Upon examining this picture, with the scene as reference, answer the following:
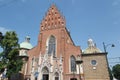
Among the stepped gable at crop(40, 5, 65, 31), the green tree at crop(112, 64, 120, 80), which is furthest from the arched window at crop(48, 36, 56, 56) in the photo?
the green tree at crop(112, 64, 120, 80)

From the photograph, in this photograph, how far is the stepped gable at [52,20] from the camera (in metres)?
35.8

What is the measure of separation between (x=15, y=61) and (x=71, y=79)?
11.9 meters

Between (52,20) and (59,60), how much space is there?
11670 mm

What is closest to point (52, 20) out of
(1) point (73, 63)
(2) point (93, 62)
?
(1) point (73, 63)

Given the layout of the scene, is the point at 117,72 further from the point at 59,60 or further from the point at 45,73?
the point at 45,73

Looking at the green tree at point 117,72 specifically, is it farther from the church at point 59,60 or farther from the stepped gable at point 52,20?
the stepped gable at point 52,20

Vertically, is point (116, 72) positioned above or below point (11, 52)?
below

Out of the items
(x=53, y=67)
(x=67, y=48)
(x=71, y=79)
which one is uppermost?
(x=67, y=48)

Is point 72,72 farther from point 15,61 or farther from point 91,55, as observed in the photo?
point 15,61

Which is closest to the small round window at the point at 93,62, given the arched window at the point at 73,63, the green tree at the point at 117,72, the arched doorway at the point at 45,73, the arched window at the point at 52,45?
the arched window at the point at 73,63

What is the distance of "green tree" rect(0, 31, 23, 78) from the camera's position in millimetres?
25328

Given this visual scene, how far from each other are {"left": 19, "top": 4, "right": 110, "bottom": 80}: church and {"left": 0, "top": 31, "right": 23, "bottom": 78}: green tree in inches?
236

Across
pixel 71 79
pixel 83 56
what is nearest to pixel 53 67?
pixel 71 79

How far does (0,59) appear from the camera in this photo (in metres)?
25.6
